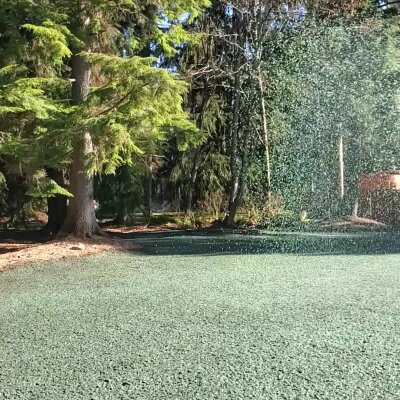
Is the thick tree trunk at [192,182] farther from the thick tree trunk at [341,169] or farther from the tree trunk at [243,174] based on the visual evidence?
the thick tree trunk at [341,169]

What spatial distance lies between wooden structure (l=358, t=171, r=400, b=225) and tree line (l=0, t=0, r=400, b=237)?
0.56m

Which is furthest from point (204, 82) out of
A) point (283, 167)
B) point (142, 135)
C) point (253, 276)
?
point (253, 276)

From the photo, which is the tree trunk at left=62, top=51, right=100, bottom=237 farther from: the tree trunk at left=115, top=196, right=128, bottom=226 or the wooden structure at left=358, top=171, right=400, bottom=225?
the wooden structure at left=358, top=171, right=400, bottom=225

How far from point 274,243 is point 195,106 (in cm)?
841

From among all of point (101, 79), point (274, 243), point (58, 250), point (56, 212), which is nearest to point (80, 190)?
point (58, 250)

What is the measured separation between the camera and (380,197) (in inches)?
571

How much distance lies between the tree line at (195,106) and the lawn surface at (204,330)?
8.56ft

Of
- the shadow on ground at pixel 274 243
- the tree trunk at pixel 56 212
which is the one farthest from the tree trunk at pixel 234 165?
the tree trunk at pixel 56 212

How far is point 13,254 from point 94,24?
4.29 metres

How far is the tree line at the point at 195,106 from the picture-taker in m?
9.02

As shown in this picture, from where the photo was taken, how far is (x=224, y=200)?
17594 millimetres

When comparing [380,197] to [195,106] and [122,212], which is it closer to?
[195,106]

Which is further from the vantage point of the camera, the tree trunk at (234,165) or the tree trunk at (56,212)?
the tree trunk at (234,165)

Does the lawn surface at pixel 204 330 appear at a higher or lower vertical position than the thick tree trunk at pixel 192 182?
lower
